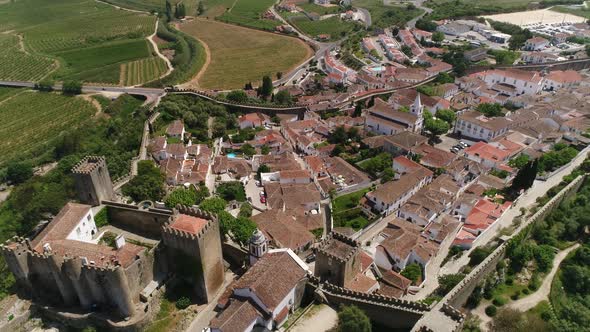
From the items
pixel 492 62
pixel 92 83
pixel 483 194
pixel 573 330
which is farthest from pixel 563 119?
pixel 92 83

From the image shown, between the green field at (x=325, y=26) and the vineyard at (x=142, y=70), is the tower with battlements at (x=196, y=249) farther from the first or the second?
the green field at (x=325, y=26)

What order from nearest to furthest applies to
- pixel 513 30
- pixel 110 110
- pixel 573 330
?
1. pixel 573 330
2. pixel 110 110
3. pixel 513 30

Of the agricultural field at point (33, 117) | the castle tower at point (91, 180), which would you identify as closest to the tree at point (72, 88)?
the agricultural field at point (33, 117)

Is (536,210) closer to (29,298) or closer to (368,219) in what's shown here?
(368,219)

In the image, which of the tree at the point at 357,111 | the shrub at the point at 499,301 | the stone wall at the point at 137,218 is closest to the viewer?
the shrub at the point at 499,301

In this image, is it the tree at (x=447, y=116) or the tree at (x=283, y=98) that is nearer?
the tree at (x=447, y=116)

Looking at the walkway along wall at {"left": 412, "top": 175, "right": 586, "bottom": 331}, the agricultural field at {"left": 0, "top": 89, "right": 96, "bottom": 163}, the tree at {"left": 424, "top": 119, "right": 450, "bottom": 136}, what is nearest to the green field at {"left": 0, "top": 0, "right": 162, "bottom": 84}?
the agricultural field at {"left": 0, "top": 89, "right": 96, "bottom": 163}
